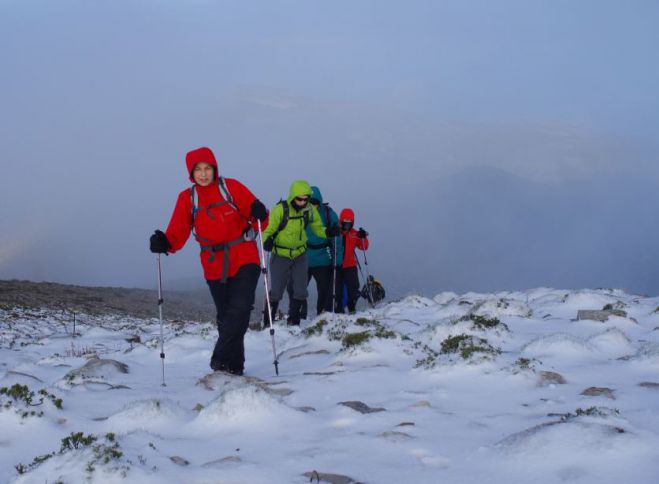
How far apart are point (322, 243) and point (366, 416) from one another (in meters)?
10.9

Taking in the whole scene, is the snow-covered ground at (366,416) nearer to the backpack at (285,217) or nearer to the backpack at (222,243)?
the backpack at (222,243)

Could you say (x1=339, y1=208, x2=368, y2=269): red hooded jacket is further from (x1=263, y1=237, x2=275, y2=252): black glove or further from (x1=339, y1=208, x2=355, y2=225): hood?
(x1=263, y1=237, x2=275, y2=252): black glove

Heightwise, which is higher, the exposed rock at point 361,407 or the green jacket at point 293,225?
the green jacket at point 293,225

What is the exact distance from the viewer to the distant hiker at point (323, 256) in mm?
15844

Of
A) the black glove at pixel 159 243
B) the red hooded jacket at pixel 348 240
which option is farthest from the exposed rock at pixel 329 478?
the red hooded jacket at pixel 348 240

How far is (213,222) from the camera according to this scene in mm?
8227

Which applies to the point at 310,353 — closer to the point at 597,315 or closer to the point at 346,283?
the point at 597,315

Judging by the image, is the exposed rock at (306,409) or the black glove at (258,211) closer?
the exposed rock at (306,409)

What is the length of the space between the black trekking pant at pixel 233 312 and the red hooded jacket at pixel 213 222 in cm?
14

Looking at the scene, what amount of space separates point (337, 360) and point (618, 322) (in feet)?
21.3

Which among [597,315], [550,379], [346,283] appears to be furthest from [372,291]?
[550,379]

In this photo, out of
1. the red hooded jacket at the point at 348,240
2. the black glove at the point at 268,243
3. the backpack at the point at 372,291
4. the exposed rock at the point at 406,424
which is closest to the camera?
the exposed rock at the point at 406,424

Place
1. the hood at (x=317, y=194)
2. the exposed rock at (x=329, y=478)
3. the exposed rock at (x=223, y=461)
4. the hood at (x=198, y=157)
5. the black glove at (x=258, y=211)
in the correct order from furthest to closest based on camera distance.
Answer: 1. the hood at (x=317, y=194)
2. the black glove at (x=258, y=211)
3. the hood at (x=198, y=157)
4. the exposed rock at (x=223, y=461)
5. the exposed rock at (x=329, y=478)

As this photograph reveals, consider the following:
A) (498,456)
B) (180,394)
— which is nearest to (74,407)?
(180,394)
